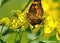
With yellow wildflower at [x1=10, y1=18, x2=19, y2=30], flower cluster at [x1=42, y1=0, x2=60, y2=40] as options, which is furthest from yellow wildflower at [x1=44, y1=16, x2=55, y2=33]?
yellow wildflower at [x1=10, y1=18, x2=19, y2=30]

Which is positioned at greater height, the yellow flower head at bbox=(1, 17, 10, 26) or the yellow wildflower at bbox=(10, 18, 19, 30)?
the yellow flower head at bbox=(1, 17, 10, 26)

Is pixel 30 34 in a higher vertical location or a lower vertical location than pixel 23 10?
lower

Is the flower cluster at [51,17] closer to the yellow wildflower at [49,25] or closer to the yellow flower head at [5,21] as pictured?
the yellow wildflower at [49,25]

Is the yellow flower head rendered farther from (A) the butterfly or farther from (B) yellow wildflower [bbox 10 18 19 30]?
(A) the butterfly

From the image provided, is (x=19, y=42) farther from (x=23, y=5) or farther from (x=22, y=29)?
(x=23, y=5)

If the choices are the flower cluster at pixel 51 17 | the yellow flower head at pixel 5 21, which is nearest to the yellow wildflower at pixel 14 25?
the yellow flower head at pixel 5 21

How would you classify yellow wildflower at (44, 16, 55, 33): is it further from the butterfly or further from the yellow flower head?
the yellow flower head

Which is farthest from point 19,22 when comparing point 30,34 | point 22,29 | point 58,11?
point 58,11

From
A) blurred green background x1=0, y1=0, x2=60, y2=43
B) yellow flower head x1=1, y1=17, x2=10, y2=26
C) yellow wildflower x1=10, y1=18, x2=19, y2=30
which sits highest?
blurred green background x1=0, y1=0, x2=60, y2=43

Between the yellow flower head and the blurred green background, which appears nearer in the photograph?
the yellow flower head
